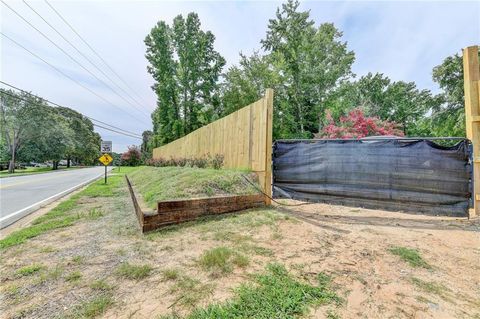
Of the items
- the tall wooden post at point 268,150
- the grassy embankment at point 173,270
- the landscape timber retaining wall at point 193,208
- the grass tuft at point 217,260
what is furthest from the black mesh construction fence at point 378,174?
the grass tuft at point 217,260

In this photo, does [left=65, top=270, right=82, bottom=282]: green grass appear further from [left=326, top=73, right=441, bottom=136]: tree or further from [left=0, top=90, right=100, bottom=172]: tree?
[left=326, top=73, right=441, bottom=136]: tree

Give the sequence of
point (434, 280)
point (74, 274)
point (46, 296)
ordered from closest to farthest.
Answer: point (46, 296) → point (434, 280) → point (74, 274)

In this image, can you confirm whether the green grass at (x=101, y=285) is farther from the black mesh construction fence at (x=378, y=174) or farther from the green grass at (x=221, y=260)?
the black mesh construction fence at (x=378, y=174)

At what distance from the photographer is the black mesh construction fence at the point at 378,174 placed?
3717 millimetres

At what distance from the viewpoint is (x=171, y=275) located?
196 cm

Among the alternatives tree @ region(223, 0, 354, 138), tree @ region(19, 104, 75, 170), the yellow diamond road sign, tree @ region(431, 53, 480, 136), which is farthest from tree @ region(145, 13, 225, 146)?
tree @ region(431, 53, 480, 136)

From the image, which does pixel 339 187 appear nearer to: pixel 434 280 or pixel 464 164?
pixel 464 164

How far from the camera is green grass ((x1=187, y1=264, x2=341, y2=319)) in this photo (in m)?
1.46

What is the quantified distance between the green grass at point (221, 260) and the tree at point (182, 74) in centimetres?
2105

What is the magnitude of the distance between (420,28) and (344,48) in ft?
43.3

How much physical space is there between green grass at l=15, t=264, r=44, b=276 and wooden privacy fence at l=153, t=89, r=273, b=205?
11.4 feet

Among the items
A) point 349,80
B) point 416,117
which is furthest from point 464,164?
point 416,117

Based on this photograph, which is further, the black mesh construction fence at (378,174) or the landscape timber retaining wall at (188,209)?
the black mesh construction fence at (378,174)

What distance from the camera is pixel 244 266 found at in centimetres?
210
